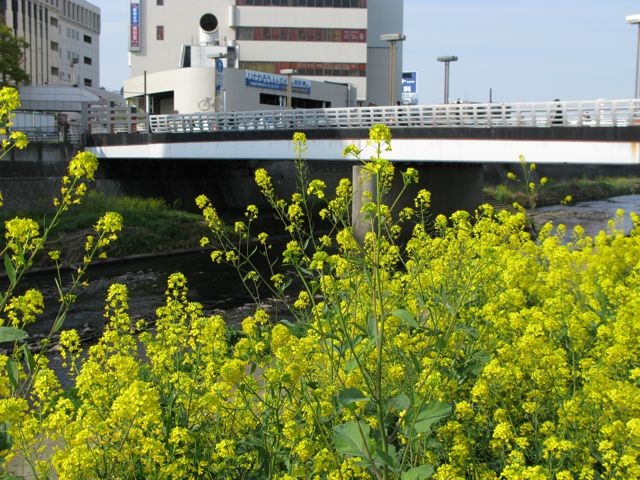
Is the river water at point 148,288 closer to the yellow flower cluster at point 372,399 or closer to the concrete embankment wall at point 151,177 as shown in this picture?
the concrete embankment wall at point 151,177

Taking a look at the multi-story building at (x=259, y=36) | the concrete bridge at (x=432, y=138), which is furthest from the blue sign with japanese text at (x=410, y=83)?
the concrete bridge at (x=432, y=138)

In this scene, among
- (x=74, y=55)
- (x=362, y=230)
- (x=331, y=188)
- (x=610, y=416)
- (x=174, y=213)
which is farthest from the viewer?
(x=74, y=55)

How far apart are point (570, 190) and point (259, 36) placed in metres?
27.2

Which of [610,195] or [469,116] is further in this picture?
[610,195]

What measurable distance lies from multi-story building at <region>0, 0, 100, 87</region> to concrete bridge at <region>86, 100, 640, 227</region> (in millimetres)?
49861

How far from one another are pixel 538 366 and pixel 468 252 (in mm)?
1102

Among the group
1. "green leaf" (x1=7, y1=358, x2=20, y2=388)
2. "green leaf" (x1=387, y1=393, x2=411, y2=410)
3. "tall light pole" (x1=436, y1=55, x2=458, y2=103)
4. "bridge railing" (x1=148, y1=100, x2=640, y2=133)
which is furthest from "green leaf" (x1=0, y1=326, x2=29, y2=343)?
"tall light pole" (x1=436, y1=55, x2=458, y2=103)

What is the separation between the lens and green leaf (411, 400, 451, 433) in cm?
446

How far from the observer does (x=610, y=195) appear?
6462 centimetres

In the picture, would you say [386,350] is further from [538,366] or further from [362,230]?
[362,230]

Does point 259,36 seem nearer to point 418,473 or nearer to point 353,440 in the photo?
point 353,440

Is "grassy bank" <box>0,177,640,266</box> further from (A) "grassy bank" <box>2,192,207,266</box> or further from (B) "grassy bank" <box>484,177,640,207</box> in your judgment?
(B) "grassy bank" <box>484,177,640,207</box>

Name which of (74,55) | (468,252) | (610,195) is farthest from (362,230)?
(74,55)

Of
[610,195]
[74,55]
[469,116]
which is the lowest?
[610,195]
